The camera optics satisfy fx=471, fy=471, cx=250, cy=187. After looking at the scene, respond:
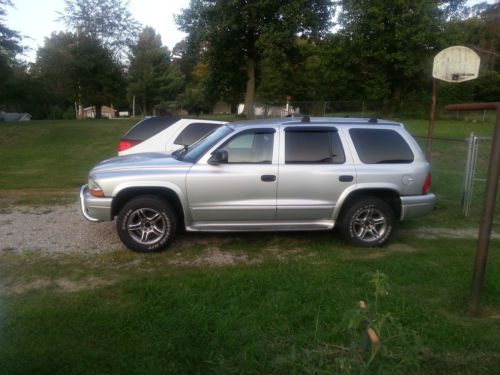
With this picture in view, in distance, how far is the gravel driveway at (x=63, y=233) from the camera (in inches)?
244

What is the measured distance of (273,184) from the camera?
603 cm

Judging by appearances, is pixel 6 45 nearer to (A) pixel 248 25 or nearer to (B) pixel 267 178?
(A) pixel 248 25

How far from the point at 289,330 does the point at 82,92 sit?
1742 inches

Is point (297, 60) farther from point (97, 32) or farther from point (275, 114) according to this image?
point (97, 32)

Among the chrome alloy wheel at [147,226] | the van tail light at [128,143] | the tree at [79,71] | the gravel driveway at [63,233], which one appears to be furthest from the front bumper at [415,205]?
the tree at [79,71]

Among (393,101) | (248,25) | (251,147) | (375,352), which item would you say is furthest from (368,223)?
(393,101)

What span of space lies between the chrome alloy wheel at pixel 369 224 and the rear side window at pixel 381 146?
2.24 feet

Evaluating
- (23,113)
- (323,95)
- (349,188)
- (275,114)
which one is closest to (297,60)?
(275,114)

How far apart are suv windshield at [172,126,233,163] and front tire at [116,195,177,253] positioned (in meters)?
0.71

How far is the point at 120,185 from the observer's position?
5.82 meters

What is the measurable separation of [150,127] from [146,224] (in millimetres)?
3828

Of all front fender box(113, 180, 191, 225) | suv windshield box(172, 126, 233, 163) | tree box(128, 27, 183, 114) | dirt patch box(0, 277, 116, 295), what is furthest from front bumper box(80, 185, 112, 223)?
tree box(128, 27, 183, 114)

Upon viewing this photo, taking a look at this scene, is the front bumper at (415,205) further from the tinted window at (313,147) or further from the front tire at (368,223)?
the tinted window at (313,147)

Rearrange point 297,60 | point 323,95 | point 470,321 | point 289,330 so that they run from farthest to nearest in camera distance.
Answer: point 323,95 → point 297,60 → point 470,321 → point 289,330
